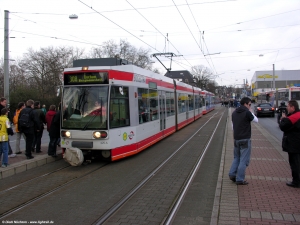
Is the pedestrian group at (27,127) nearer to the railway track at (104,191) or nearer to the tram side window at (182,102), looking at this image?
the railway track at (104,191)

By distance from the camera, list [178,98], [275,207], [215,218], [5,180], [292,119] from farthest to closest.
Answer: [178,98] → [5,180] → [292,119] → [275,207] → [215,218]

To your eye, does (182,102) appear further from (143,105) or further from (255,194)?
(255,194)

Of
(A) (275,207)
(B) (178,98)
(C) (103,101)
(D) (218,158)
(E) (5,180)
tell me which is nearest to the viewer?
(A) (275,207)

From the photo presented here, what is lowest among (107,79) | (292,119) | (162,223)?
(162,223)

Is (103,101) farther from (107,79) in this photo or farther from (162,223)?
(162,223)

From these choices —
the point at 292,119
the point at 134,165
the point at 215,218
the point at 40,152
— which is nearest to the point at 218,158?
the point at 134,165

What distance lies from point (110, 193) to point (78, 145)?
2.86 meters

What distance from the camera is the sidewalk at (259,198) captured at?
166 inches

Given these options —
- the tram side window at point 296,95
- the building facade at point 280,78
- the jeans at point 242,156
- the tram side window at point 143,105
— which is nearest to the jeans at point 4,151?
the tram side window at point 143,105

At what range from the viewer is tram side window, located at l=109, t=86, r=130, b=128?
325 inches

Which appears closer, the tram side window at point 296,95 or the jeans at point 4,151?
the jeans at point 4,151

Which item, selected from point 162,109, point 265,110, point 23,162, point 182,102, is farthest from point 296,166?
point 265,110

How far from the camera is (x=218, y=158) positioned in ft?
30.0

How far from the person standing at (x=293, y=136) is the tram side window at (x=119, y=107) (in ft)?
14.7
